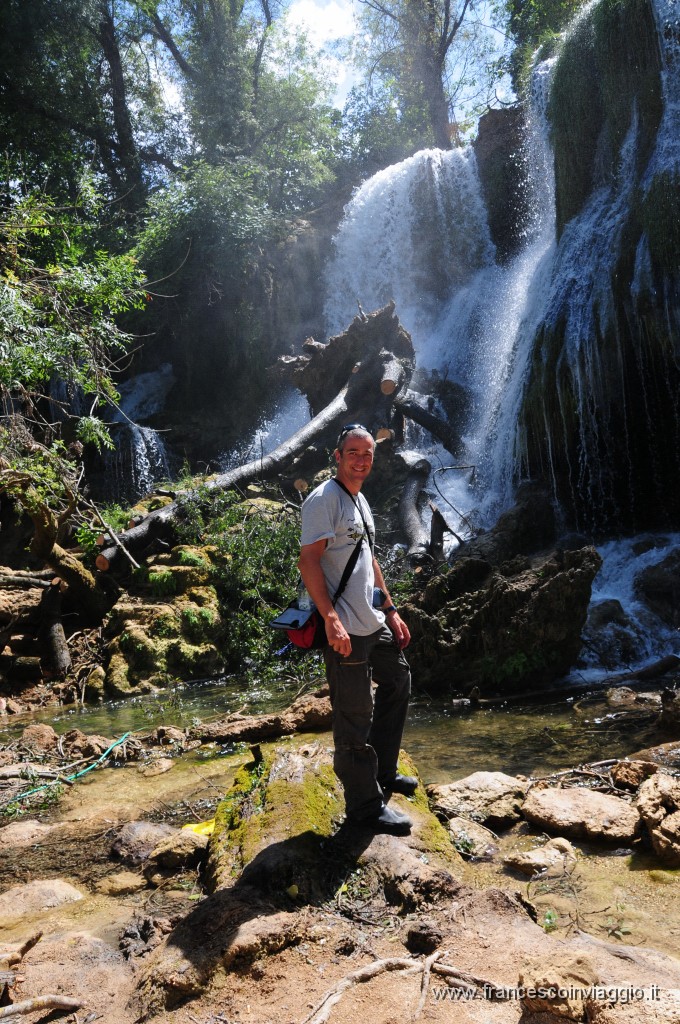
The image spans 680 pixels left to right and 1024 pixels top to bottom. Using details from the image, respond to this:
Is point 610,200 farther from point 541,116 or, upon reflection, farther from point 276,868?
point 276,868

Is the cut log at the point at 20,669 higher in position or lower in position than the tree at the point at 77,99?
lower

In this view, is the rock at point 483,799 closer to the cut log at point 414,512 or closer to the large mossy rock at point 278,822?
the large mossy rock at point 278,822

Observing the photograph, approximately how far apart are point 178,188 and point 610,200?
13.9 metres

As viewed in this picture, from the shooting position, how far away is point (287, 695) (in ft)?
24.7

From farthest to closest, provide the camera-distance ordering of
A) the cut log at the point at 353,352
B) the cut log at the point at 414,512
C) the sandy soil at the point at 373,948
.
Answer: the cut log at the point at 353,352
the cut log at the point at 414,512
the sandy soil at the point at 373,948

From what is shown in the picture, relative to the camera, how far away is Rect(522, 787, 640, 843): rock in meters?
3.33

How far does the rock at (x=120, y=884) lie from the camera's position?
335cm

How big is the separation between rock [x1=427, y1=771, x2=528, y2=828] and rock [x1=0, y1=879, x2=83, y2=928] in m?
1.79

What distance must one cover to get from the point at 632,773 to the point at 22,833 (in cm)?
342

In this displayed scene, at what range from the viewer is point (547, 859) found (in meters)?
3.17

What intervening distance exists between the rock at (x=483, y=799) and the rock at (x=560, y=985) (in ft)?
5.38

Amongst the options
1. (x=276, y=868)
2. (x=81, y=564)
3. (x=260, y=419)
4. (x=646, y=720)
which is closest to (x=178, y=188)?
(x=260, y=419)

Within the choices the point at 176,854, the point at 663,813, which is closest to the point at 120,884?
the point at 176,854

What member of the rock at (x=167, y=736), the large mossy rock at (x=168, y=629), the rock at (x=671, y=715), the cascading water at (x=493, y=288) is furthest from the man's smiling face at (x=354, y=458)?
the large mossy rock at (x=168, y=629)
